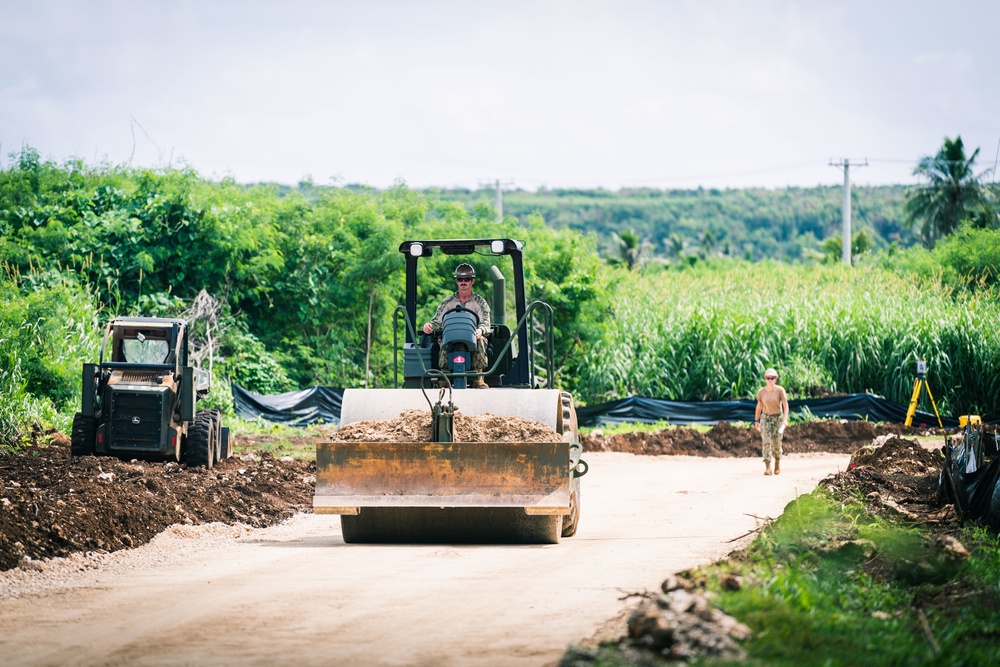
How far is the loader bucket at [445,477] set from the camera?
1078 centimetres

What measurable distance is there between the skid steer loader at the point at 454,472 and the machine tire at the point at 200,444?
715cm

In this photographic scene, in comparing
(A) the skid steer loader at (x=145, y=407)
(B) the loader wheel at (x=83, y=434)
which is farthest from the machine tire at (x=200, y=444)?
(B) the loader wheel at (x=83, y=434)

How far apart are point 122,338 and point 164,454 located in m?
2.22

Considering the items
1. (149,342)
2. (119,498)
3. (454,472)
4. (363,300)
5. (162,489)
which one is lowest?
(162,489)

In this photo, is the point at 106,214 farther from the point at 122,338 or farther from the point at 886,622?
the point at 886,622

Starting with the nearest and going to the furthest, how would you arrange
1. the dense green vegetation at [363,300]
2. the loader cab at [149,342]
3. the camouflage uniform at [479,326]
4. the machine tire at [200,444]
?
the camouflage uniform at [479,326] < the machine tire at [200,444] < the loader cab at [149,342] < the dense green vegetation at [363,300]

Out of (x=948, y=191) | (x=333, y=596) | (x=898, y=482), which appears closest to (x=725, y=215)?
(x=948, y=191)

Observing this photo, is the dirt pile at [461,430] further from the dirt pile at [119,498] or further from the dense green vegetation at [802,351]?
the dense green vegetation at [802,351]

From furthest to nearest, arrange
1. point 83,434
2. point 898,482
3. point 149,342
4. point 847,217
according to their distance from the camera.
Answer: point 847,217
point 149,342
point 83,434
point 898,482

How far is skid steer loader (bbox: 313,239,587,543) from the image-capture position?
1080 cm

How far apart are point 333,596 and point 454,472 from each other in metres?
2.57

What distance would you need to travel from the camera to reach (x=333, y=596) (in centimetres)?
849

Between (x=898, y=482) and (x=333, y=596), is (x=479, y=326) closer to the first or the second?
(x=333, y=596)

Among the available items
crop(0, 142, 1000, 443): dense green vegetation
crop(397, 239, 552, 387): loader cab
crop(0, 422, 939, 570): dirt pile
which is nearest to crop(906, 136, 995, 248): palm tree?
A: crop(0, 142, 1000, 443): dense green vegetation
